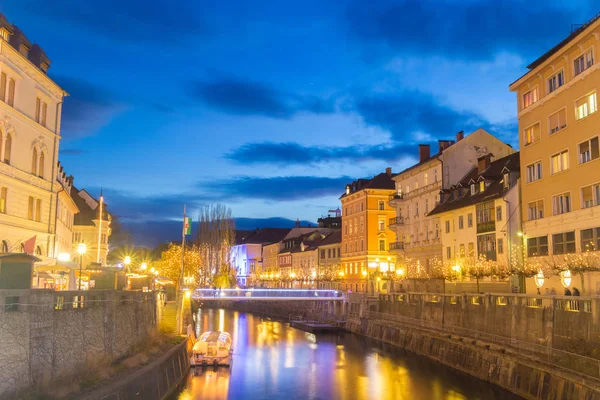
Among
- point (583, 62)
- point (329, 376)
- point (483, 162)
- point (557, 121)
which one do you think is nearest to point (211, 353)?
point (329, 376)

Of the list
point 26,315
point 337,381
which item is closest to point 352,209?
point 337,381

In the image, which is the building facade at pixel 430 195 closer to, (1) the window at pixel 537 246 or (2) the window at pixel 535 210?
(1) the window at pixel 537 246

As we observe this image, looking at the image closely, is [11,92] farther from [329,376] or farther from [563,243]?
[563,243]

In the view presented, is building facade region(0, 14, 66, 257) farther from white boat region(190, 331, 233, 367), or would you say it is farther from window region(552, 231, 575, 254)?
window region(552, 231, 575, 254)

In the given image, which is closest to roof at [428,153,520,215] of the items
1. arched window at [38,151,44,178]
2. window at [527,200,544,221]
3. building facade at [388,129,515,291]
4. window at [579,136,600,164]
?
building facade at [388,129,515,291]

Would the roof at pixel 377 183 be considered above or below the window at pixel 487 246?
above

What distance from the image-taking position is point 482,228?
53.6 metres

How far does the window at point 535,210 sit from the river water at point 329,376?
42.9ft

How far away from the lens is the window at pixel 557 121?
40250 millimetres

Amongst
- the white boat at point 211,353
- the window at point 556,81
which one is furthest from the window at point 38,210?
the window at point 556,81

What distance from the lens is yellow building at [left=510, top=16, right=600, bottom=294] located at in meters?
36.8

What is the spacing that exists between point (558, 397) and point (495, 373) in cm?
824

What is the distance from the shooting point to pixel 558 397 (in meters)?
25.0

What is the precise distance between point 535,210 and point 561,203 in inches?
156
